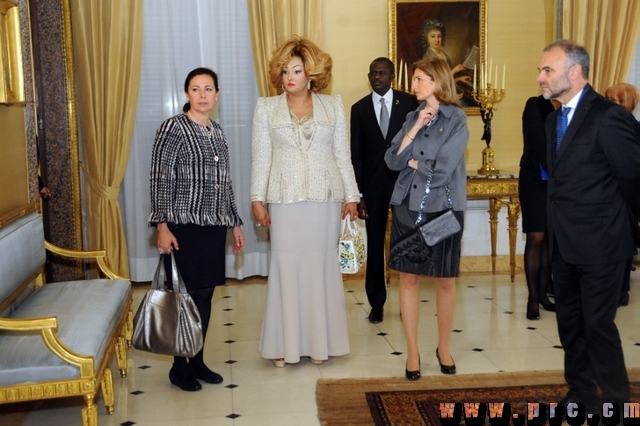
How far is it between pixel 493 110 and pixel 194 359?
16.4ft

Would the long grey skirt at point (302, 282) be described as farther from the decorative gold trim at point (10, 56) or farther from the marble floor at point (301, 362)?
the decorative gold trim at point (10, 56)

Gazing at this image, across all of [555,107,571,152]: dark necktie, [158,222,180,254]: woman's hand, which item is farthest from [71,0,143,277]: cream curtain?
[555,107,571,152]: dark necktie

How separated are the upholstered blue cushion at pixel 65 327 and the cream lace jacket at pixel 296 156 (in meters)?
1.15

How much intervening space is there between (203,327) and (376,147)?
2192 mm

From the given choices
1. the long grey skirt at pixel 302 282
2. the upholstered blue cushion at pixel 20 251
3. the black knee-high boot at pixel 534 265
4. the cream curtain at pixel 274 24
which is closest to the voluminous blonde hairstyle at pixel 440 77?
the long grey skirt at pixel 302 282

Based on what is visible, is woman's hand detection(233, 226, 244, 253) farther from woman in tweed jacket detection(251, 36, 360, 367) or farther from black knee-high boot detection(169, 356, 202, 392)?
black knee-high boot detection(169, 356, 202, 392)

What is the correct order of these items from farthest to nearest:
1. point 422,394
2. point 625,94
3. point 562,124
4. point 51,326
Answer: point 625,94 < point 422,394 < point 562,124 < point 51,326

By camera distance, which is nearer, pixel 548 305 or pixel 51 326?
pixel 51 326

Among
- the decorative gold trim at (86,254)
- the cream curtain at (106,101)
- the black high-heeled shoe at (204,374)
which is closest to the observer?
the black high-heeled shoe at (204,374)

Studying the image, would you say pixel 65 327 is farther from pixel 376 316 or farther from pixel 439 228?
pixel 376 316

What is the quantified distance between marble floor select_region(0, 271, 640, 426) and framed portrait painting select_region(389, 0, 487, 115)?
2.41 metres

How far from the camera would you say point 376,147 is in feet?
20.7

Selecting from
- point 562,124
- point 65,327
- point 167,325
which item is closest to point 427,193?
point 562,124

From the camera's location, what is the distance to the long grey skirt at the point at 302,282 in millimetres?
5199
